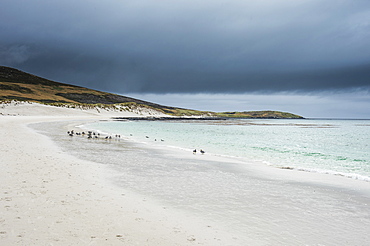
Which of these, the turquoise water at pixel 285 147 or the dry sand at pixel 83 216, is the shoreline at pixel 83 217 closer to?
the dry sand at pixel 83 216

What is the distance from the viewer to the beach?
5223 mm

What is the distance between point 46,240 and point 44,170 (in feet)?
21.3

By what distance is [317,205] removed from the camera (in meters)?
7.63

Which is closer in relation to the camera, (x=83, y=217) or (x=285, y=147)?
(x=83, y=217)

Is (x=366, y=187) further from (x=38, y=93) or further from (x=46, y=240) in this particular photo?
(x=38, y=93)

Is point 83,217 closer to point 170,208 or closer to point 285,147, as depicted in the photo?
point 170,208

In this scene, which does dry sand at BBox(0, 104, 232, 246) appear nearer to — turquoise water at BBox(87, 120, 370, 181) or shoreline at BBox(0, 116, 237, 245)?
shoreline at BBox(0, 116, 237, 245)

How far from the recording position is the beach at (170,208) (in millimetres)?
5223

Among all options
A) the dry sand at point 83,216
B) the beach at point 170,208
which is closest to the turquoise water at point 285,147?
the beach at point 170,208

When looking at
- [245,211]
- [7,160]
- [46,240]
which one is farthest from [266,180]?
[7,160]

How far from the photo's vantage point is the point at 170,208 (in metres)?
6.98

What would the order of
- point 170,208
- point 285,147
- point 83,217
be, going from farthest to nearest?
point 285,147
point 170,208
point 83,217

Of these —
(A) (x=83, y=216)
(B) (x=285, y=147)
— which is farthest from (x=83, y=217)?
(B) (x=285, y=147)

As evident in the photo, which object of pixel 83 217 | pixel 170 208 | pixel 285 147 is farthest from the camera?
pixel 285 147
